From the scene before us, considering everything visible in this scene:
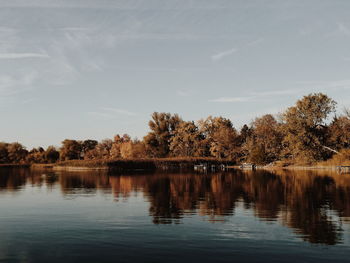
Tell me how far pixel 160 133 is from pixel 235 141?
137 feet

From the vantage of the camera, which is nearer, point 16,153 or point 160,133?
point 160,133

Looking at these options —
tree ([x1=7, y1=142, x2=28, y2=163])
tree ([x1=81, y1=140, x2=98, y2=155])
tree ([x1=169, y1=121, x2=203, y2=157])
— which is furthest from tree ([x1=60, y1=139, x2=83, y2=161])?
tree ([x1=169, y1=121, x2=203, y2=157])

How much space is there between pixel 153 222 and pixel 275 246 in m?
8.26

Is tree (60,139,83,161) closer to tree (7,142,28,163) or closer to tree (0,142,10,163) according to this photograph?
tree (7,142,28,163)

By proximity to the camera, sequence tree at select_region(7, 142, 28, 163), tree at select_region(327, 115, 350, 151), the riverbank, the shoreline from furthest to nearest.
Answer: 1. tree at select_region(7, 142, 28, 163)
2. the riverbank
3. the shoreline
4. tree at select_region(327, 115, 350, 151)

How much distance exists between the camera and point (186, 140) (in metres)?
139

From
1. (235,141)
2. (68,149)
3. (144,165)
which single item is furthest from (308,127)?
(68,149)

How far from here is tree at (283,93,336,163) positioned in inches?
3698

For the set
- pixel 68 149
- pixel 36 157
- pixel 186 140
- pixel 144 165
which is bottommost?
pixel 144 165

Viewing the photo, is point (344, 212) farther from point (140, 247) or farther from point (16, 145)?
point (16, 145)

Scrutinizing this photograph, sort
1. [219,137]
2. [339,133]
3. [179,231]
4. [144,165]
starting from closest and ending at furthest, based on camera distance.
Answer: [179,231] → [339,133] → [144,165] → [219,137]

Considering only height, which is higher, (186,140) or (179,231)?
(186,140)

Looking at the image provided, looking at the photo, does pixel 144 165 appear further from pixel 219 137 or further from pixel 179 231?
pixel 179 231

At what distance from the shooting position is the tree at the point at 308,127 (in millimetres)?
93938
